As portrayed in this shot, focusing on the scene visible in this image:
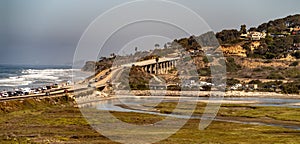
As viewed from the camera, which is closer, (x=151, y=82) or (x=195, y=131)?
(x=195, y=131)

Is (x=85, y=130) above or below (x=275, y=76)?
below

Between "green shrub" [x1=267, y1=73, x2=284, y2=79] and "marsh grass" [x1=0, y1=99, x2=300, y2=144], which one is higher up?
"green shrub" [x1=267, y1=73, x2=284, y2=79]

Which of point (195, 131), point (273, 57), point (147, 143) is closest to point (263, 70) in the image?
point (273, 57)

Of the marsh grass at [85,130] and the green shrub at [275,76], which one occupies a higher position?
the green shrub at [275,76]

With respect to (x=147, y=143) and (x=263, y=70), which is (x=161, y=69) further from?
(x=147, y=143)

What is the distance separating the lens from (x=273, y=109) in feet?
247

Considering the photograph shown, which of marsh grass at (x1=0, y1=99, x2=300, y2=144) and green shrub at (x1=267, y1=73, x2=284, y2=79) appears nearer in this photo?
marsh grass at (x1=0, y1=99, x2=300, y2=144)

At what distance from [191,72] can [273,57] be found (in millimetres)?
34975

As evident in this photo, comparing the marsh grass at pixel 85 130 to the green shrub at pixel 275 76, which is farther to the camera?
the green shrub at pixel 275 76

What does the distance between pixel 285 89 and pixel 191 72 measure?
117 ft

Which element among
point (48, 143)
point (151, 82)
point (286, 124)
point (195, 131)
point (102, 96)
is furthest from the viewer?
point (151, 82)

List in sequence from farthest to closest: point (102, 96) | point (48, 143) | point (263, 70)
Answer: point (263, 70) → point (102, 96) → point (48, 143)

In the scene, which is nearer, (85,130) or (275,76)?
(85,130)

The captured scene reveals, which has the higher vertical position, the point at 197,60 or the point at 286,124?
the point at 197,60
